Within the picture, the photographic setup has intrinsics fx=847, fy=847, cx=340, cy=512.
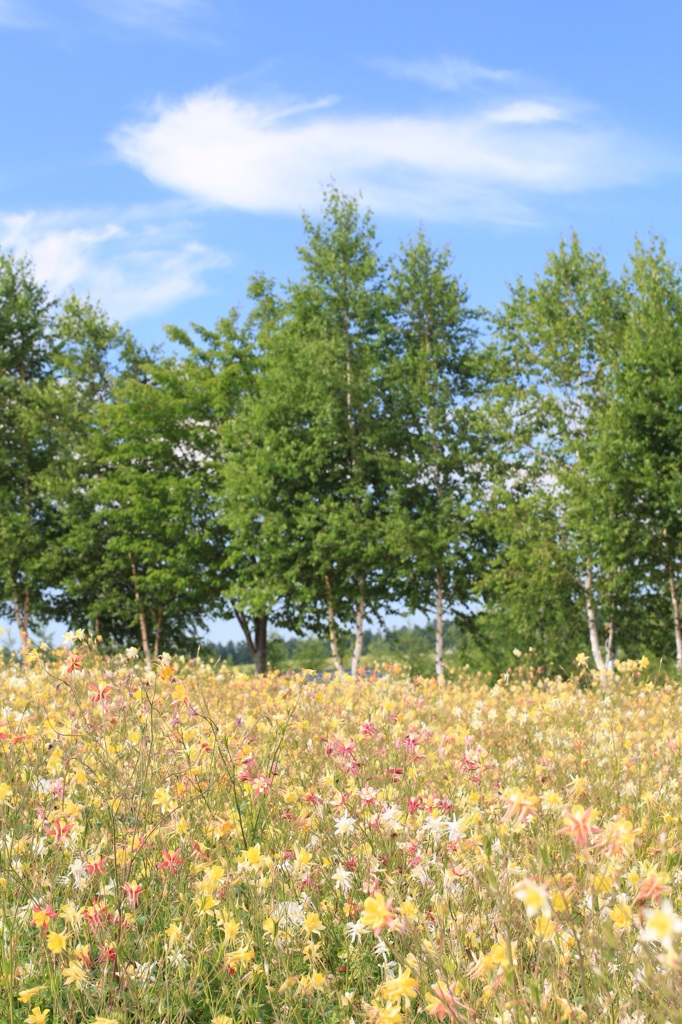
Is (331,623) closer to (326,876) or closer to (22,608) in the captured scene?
(22,608)

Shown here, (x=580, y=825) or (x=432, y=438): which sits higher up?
(x=432, y=438)

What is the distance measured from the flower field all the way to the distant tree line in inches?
677

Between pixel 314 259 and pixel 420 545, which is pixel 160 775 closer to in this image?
pixel 420 545

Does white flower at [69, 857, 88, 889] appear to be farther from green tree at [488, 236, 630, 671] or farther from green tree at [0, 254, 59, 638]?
green tree at [0, 254, 59, 638]

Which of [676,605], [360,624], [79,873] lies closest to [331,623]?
[360,624]

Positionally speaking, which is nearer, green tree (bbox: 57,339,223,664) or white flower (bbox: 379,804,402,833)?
white flower (bbox: 379,804,402,833)

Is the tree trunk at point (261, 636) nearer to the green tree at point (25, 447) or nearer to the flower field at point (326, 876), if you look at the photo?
the green tree at point (25, 447)

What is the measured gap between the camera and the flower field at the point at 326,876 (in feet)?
8.05

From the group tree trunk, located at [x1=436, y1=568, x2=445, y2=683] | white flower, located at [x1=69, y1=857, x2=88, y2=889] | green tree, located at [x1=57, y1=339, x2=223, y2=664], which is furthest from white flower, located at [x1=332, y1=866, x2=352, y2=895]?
green tree, located at [x1=57, y1=339, x2=223, y2=664]

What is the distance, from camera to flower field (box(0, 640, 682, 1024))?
2.46 m

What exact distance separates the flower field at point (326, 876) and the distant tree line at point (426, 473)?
1719 cm

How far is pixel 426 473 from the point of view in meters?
25.6

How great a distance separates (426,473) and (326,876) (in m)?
22.4

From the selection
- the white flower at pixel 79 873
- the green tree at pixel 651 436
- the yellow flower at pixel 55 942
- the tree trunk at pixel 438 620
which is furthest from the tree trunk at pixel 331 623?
the yellow flower at pixel 55 942
